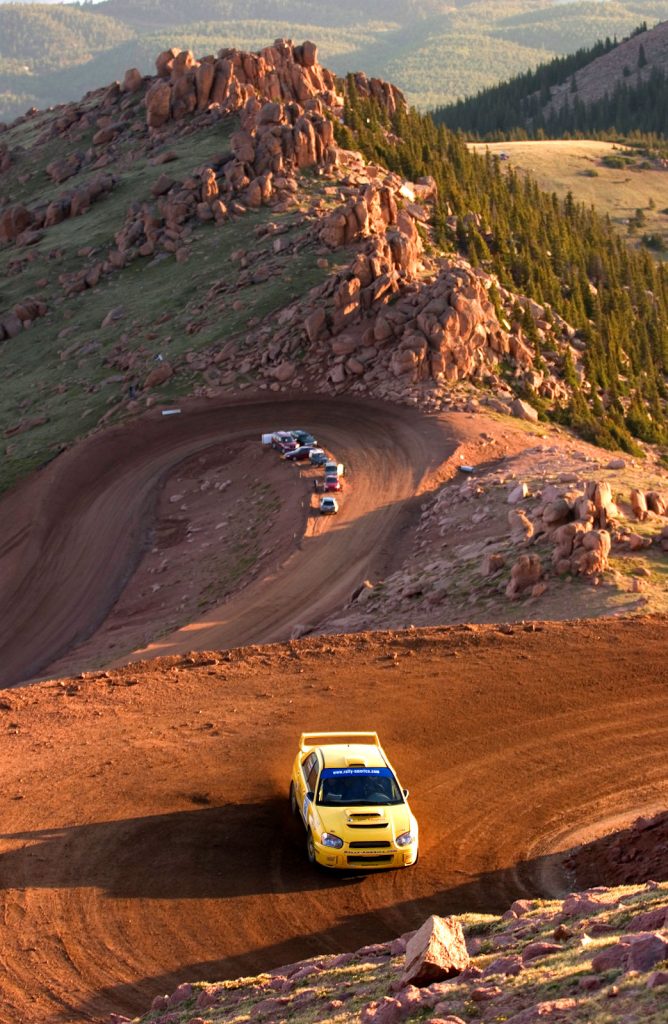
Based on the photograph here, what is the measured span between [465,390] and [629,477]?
1663 cm

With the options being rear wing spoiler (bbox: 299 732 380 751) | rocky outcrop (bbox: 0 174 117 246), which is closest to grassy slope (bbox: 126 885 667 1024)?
rear wing spoiler (bbox: 299 732 380 751)

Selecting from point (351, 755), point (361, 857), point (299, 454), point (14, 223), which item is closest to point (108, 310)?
point (14, 223)

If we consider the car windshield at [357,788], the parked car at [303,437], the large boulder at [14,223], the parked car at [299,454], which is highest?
the large boulder at [14,223]

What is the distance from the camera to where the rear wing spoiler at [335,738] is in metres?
25.1

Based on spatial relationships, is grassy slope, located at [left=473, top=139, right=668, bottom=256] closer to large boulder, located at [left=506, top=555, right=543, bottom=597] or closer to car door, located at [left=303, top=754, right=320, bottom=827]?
large boulder, located at [left=506, top=555, right=543, bottom=597]

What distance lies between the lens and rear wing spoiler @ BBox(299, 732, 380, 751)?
82.4 feet

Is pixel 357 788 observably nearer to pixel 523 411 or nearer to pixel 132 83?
pixel 523 411

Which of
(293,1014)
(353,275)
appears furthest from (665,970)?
(353,275)

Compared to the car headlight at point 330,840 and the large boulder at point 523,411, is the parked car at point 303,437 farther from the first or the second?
the car headlight at point 330,840

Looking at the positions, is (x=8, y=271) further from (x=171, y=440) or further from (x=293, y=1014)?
(x=293, y=1014)

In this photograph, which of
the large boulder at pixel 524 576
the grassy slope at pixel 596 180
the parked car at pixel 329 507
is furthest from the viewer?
the grassy slope at pixel 596 180

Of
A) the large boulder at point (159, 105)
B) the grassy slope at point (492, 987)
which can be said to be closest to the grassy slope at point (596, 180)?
the large boulder at point (159, 105)

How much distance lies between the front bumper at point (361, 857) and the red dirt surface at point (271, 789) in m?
0.38

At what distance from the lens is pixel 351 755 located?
23531 mm
